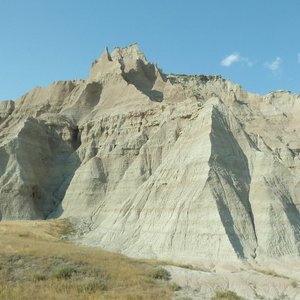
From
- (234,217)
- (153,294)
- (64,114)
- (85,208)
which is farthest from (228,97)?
(153,294)

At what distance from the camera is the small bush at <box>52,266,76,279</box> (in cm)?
2430

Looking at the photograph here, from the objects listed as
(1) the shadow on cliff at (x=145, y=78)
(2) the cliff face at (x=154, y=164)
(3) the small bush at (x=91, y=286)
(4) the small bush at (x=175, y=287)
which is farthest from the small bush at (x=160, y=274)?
(1) the shadow on cliff at (x=145, y=78)

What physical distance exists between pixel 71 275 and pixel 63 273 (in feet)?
1.20

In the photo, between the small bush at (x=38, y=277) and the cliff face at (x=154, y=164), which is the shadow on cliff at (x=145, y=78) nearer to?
the cliff face at (x=154, y=164)

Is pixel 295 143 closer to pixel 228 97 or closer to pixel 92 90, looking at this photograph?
pixel 228 97

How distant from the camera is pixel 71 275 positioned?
24484 mm

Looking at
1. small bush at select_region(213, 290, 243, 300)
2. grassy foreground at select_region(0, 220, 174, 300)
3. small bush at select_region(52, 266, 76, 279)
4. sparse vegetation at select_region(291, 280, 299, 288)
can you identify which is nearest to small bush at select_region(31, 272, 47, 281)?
grassy foreground at select_region(0, 220, 174, 300)

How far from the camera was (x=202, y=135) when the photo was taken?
150 ft

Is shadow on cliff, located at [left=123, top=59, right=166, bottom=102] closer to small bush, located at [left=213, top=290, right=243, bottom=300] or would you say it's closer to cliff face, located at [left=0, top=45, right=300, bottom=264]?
cliff face, located at [left=0, top=45, right=300, bottom=264]

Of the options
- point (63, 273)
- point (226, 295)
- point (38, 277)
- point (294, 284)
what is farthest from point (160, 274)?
point (294, 284)

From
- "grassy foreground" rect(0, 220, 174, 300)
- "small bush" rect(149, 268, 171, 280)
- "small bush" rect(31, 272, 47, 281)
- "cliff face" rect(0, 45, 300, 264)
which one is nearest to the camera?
"grassy foreground" rect(0, 220, 174, 300)

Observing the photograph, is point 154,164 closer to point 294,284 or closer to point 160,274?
point 160,274

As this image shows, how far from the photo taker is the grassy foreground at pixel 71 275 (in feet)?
70.0

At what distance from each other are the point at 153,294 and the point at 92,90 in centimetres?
5369
